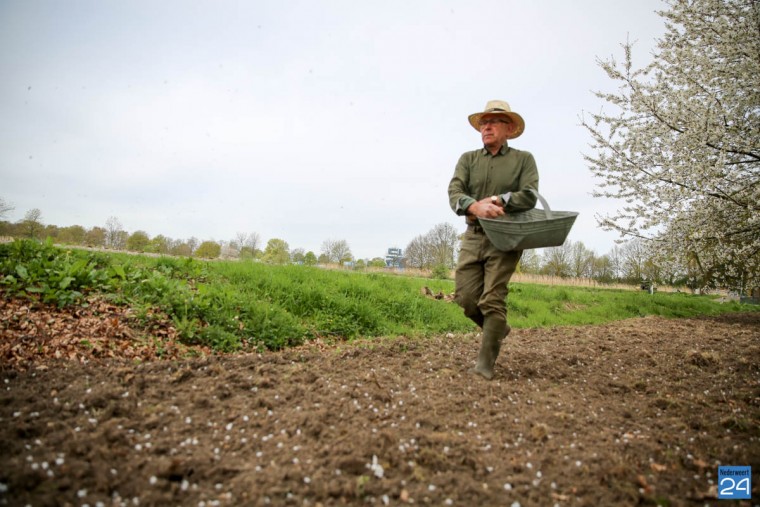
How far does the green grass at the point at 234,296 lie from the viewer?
205 inches

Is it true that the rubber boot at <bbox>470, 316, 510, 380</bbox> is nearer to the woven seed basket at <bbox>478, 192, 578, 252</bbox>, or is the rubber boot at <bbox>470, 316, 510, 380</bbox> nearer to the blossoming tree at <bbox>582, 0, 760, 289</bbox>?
the woven seed basket at <bbox>478, 192, 578, 252</bbox>

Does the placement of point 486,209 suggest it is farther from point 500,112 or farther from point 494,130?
point 500,112

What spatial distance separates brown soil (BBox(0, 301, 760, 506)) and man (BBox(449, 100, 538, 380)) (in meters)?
0.63

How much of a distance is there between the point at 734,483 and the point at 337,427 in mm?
2435

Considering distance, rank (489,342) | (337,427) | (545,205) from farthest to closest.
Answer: (489,342), (545,205), (337,427)

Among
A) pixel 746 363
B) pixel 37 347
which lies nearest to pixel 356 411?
pixel 37 347

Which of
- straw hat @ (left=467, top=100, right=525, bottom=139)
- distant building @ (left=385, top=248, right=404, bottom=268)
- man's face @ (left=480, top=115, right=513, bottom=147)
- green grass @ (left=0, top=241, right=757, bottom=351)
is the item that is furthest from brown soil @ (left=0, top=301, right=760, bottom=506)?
distant building @ (left=385, top=248, right=404, bottom=268)

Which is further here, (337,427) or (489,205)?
(489,205)

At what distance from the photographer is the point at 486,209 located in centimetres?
390

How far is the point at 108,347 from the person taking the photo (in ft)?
14.2

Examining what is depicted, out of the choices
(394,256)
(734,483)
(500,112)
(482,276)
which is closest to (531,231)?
(482,276)

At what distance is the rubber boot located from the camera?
4.14 meters

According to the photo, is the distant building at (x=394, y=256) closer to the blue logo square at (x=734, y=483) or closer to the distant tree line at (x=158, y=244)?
the distant tree line at (x=158, y=244)

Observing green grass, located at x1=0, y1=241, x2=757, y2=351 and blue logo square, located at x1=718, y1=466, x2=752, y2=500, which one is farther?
green grass, located at x1=0, y1=241, x2=757, y2=351
